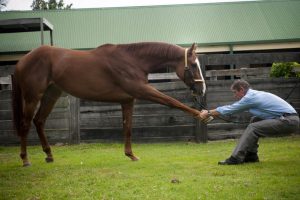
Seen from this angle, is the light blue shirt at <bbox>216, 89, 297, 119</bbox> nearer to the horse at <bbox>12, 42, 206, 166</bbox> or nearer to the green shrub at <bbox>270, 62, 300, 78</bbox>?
the horse at <bbox>12, 42, 206, 166</bbox>

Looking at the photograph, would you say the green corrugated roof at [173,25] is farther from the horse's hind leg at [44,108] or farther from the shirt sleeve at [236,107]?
the shirt sleeve at [236,107]

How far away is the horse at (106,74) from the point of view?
23.6ft

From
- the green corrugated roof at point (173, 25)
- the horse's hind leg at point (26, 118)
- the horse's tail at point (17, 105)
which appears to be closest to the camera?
the horse's hind leg at point (26, 118)

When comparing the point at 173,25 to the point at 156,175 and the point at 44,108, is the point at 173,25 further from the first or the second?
the point at 156,175

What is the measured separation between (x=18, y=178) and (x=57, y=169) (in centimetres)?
79

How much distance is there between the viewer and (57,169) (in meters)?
6.89

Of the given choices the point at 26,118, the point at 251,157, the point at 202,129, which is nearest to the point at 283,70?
Result: the point at 202,129

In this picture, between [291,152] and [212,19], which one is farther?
[212,19]

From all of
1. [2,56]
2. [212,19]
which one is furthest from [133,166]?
[212,19]

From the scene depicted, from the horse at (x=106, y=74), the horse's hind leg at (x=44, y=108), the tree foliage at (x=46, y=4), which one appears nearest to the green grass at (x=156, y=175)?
the horse's hind leg at (x=44, y=108)

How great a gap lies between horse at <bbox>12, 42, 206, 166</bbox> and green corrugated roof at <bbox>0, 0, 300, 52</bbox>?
1484cm

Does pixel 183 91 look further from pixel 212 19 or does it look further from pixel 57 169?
pixel 212 19

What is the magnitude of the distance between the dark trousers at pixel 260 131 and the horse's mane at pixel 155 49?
1.75 metres

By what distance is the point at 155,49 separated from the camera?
293 inches
